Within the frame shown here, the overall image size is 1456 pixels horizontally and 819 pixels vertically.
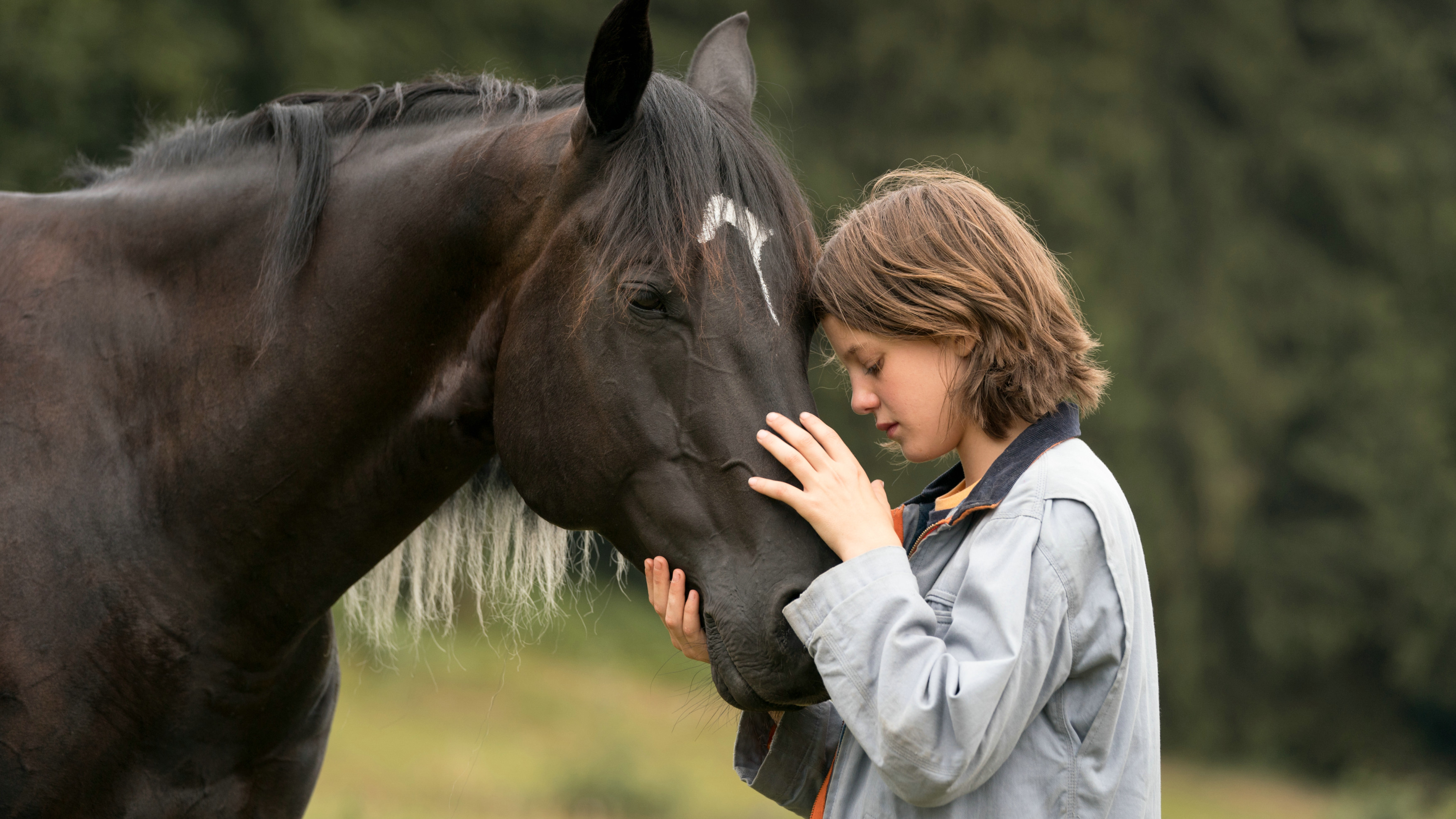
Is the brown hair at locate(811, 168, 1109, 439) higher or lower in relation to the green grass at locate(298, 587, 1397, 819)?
higher

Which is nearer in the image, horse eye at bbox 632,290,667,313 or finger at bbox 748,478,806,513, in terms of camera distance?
finger at bbox 748,478,806,513

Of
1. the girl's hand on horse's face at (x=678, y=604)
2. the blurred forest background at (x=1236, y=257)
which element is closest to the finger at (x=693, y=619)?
the girl's hand on horse's face at (x=678, y=604)

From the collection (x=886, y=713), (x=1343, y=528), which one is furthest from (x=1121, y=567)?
(x=1343, y=528)

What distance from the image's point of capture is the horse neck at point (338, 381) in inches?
85.4

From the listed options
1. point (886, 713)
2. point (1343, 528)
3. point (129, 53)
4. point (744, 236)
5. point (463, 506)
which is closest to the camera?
point (886, 713)

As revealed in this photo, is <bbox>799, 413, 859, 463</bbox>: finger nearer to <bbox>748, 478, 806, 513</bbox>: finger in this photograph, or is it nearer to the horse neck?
<bbox>748, 478, 806, 513</bbox>: finger

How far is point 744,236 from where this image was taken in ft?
6.51

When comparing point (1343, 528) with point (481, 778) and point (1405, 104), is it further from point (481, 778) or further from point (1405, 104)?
point (481, 778)

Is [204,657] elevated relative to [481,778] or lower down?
elevated

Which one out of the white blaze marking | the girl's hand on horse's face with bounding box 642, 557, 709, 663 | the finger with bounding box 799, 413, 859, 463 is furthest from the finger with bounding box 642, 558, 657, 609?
the white blaze marking

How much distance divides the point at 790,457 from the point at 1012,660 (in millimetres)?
463

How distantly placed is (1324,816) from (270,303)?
13.0 meters

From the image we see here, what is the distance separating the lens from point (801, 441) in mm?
1837

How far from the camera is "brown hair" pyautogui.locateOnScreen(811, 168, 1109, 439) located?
74.4 inches
